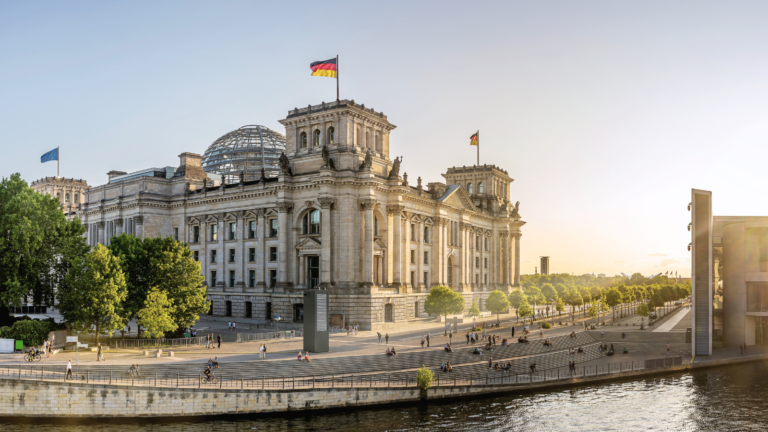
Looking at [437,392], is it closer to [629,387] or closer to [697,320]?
[629,387]

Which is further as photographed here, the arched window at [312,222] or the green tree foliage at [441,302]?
the green tree foliage at [441,302]

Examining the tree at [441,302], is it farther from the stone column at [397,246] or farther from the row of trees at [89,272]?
the row of trees at [89,272]

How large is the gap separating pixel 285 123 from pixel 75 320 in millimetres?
42894

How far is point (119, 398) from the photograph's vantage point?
1577 inches

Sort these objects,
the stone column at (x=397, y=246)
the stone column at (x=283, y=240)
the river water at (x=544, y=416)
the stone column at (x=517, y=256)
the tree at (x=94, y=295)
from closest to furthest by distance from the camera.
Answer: the river water at (x=544, y=416), the tree at (x=94, y=295), the stone column at (x=283, y=240), the stone column at (x=397, y=246), the stone column at (x=517, y=256)

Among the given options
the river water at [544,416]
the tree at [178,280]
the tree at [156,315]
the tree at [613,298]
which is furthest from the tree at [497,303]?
the tree at [156,315]

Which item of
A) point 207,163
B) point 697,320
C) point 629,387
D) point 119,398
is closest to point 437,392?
point 629,387

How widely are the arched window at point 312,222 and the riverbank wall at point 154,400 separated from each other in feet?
131

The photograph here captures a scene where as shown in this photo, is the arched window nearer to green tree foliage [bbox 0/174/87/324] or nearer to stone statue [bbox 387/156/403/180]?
stone statue [bbox 387/156/403/180]

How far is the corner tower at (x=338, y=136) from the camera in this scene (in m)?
81.9

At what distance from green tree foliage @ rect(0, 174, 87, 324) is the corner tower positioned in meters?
30.9

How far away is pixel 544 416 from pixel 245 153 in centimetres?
8661

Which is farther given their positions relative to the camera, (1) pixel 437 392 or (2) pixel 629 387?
(2) pixel 629 387

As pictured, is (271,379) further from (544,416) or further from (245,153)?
(245,153)
